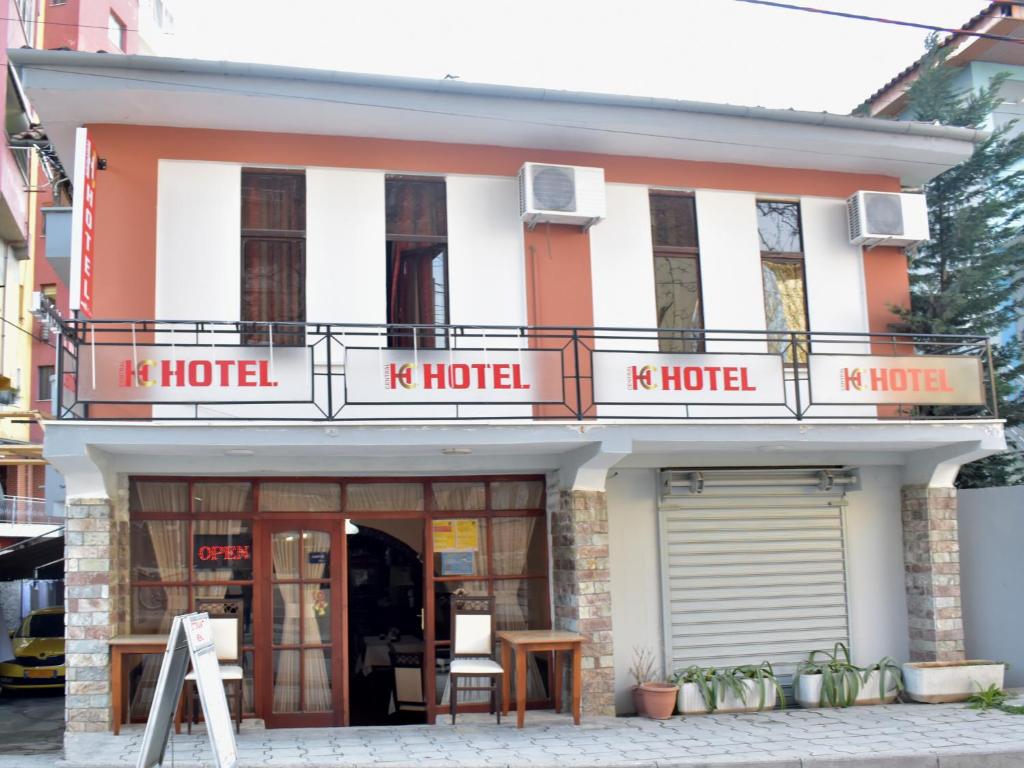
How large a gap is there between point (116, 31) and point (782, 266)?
30052mm

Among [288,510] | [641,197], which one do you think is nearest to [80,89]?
[288,510]

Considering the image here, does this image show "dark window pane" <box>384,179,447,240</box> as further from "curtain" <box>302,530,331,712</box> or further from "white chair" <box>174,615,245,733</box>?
"white chair" <box>174,615,245,733</box>

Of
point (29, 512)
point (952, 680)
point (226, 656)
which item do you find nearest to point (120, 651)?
point (226, 656)

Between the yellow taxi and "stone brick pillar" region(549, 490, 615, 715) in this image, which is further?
the yellow taxi

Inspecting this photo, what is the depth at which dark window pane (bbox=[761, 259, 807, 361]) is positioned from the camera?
39.6 ft

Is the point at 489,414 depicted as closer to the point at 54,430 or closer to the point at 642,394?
the point at 642,394

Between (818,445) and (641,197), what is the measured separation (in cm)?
336

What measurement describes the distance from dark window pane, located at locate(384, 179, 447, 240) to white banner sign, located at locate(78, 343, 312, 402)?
2.08 meters

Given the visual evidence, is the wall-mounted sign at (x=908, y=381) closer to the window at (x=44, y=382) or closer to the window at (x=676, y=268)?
the window at (x=676, y=268)

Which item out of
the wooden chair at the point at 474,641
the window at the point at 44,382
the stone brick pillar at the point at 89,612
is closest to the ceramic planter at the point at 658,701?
the wooden chair at the point at 474,641

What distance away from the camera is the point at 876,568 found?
1210 cm

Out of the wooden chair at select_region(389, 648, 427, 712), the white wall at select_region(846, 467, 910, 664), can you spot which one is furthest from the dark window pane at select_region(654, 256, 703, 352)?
the wooden chair at select_region(389, 648, 427, 712)

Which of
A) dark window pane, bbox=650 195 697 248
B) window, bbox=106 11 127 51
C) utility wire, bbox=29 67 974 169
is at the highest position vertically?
window, bbox=106 11 127 51

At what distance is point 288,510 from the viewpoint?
424 inches
